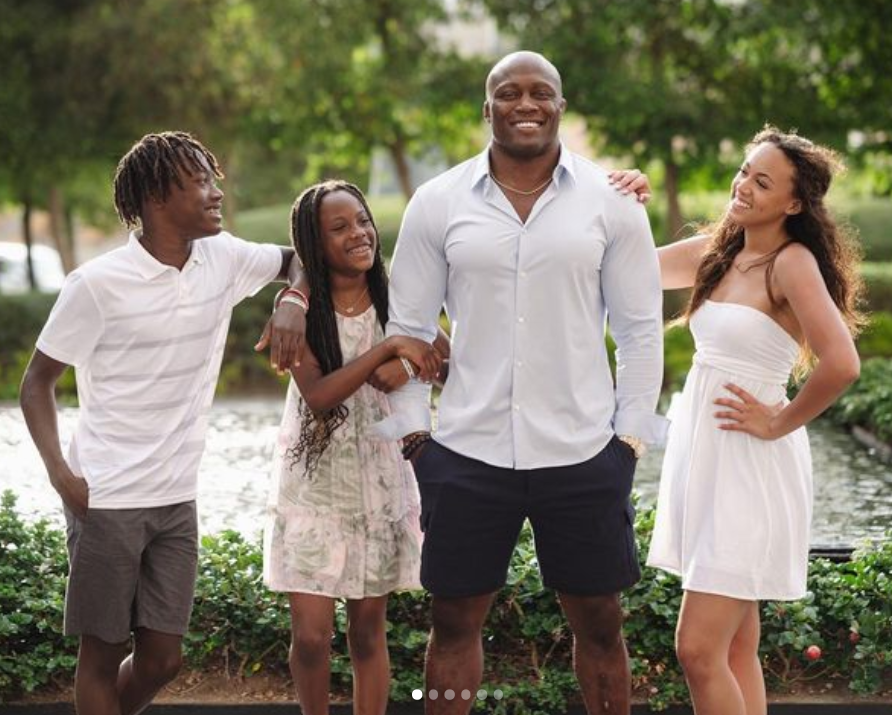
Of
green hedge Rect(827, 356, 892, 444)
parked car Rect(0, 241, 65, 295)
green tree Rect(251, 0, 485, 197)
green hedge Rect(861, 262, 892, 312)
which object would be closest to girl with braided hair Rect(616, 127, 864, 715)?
green hedge Rect(827, 356, 892, 444)

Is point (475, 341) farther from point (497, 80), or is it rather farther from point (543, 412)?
point (497, 80)

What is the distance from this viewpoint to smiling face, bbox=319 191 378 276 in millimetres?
4660

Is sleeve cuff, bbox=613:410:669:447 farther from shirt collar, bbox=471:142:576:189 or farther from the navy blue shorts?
shirt collar, bbox=471:142:576:189

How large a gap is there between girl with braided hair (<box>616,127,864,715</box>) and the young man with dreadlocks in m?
1.20

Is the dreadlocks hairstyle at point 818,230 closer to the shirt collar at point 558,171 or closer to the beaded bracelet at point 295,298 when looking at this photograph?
the shirt collar at point 558,171

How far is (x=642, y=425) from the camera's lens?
14.8 feet

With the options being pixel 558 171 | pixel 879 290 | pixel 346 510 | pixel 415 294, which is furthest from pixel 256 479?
pixel 879 290

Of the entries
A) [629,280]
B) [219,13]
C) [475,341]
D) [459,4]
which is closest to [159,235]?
[475,341]

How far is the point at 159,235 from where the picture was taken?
15.1ft

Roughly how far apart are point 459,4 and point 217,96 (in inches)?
139

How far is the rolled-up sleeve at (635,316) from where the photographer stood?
444 cm

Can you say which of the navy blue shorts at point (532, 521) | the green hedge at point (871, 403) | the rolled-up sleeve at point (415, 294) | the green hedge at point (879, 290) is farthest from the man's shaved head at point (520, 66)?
the green hedge at point (879, 290)

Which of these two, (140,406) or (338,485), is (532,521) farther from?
(140,406)

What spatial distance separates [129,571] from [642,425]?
149cm
